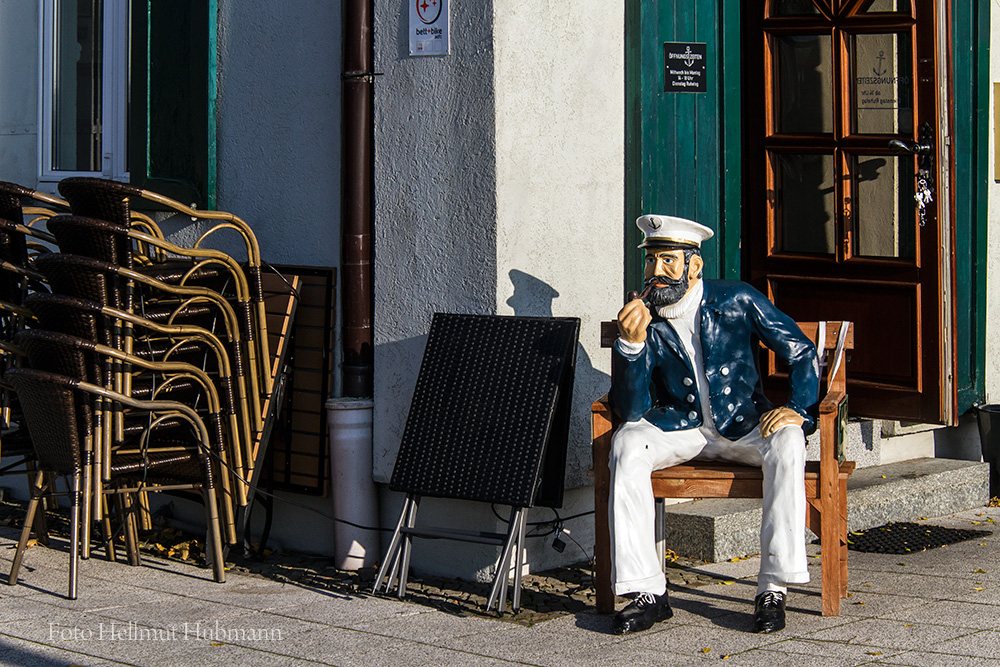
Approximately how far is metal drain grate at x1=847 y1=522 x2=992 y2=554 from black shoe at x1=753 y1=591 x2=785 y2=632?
1.50 meters

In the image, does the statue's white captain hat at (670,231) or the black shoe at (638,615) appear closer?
the black shoe at (638,615)

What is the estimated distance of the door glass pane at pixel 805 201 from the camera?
688cm

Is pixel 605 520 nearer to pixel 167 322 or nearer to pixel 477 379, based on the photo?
pixel 477 379

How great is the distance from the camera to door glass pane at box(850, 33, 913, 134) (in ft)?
21.9

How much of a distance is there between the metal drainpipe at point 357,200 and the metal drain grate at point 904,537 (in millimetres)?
2439

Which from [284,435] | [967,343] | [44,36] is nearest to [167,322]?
[284,435]

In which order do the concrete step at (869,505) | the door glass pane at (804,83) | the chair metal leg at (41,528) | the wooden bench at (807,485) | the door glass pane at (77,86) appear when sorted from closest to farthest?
the wooden bench at (807,485), the concrete step at (869,505), the chair metal leg at (41,528), the door glass pane at (804,83), the door glass pane at (77,86)

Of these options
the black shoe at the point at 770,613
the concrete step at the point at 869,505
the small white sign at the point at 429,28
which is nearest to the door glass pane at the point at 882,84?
the concrete step at the point at 869,505

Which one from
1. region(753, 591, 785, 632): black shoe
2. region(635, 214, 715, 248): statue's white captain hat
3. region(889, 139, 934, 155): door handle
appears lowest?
region(753, 591, 785, 632): black shoe

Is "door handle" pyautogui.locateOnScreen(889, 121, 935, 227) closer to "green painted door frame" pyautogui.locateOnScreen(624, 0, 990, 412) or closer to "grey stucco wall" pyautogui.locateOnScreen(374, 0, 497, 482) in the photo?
"green painted door frame" pyautogui.locateOnScreen(624, 0, 990, 412)

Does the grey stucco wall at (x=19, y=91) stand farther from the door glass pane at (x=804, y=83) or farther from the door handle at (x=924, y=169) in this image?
the door handle at (x=924, y=169)

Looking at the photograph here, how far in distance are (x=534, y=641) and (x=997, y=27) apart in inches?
192

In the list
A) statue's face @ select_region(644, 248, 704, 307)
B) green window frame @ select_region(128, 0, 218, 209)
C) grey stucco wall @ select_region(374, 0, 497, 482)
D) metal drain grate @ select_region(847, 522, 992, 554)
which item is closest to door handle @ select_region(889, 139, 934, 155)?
metal drain grate @ select_region(847, 522, 992, 554)

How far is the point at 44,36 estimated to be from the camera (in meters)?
7.69
